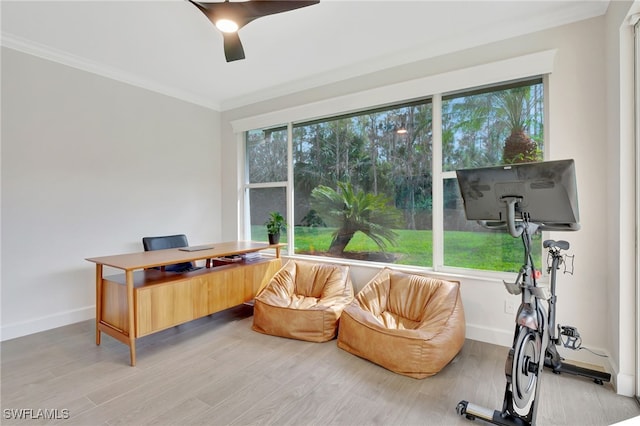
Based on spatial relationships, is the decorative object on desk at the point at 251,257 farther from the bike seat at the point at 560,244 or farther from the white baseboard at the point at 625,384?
the white baseboard at the point at 625,384

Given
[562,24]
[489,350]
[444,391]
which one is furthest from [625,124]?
[444,391]

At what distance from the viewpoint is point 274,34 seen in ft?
9.20

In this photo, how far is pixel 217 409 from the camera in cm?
188

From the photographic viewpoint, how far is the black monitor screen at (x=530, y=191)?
60.8 inches

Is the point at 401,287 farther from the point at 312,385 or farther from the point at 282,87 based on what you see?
the point at 282,87

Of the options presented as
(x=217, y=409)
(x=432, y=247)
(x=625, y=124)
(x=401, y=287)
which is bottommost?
(x=217, y=409)

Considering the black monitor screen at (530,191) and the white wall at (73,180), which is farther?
the white wall at (73,180)

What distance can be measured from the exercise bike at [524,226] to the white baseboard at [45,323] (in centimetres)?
371

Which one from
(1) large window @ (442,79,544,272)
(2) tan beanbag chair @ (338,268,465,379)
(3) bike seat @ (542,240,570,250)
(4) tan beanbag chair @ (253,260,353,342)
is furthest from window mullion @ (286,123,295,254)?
(3) bike seat @ (542,240,570,250)

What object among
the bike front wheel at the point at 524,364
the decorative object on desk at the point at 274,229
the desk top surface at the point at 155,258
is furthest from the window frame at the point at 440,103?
the desk top surface at the point at 155,258

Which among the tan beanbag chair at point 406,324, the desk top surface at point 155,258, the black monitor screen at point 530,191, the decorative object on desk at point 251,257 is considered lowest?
the tan beanbag chair at point 406,324

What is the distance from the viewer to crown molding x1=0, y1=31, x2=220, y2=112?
2.88m

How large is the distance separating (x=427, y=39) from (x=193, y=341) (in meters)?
3.56

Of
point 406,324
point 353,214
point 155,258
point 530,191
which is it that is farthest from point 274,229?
point 530,191
